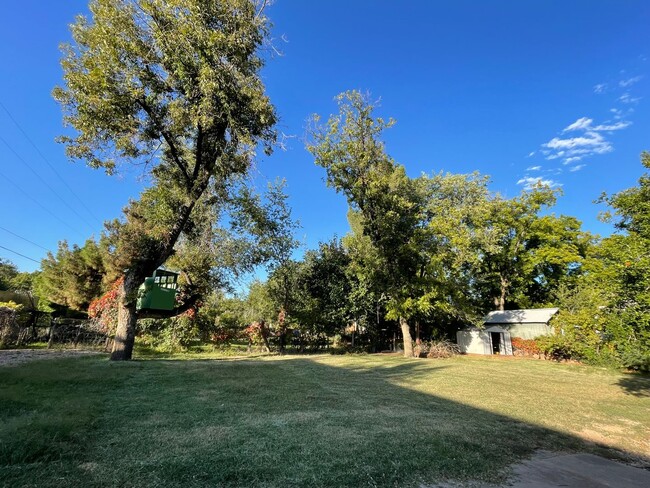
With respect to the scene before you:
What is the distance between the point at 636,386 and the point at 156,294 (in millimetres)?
15404

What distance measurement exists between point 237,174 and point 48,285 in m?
24.1

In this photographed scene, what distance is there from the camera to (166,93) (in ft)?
35.9

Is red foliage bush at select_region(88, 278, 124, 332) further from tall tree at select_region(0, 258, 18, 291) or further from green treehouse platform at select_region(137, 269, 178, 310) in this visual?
tall tree at select_region(0, 258, 18, 291)

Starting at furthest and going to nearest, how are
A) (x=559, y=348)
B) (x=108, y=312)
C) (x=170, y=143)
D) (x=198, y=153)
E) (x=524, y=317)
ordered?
(x=524, y=317)
(x=559, y=348)
(x=108, y=312)
(x=198, y=153)
(x=170, y=143)

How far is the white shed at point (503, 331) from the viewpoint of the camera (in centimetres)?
2331

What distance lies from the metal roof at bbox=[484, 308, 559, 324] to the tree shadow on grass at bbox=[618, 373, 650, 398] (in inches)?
427

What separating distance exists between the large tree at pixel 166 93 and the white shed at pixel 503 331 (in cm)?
2149

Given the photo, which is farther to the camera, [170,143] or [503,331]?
[503,331]

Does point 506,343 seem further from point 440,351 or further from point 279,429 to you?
point 279,429

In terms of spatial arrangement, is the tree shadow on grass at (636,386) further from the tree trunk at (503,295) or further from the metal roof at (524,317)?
the tree trunk at (503,295)

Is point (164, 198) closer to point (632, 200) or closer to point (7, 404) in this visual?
point (7, 404)

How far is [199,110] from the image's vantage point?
10.4 meters

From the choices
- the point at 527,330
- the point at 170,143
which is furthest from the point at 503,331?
the point at 170,143

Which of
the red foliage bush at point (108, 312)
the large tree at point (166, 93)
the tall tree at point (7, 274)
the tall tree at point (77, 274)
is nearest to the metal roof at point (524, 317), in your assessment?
the large tree at point (166, 93)
